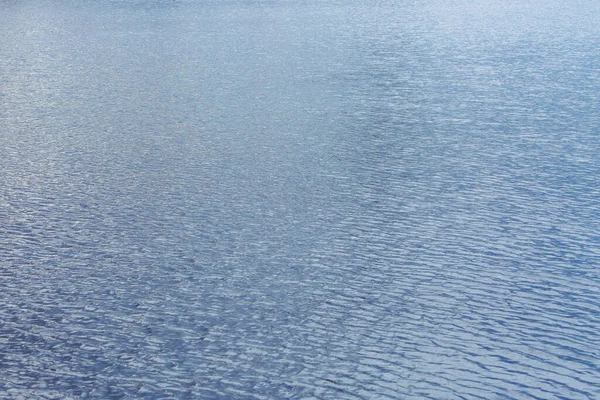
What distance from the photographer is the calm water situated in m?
11.4

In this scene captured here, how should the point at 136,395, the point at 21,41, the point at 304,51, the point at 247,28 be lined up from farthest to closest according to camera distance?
the point at 247,28 → the point at 21,41 → the point at 304,51 → the point at 136,395

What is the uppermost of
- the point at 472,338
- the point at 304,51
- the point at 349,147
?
the point at 304,51

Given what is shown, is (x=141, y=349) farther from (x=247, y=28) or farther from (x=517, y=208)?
(x=247, y=28)

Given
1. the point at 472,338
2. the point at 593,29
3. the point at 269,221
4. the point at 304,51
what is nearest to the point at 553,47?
the point at 593,29

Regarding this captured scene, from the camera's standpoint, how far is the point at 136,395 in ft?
35.0

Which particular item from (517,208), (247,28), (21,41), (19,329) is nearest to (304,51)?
A: (247,28)

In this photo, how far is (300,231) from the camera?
1659 cm

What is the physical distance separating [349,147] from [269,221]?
253 inches

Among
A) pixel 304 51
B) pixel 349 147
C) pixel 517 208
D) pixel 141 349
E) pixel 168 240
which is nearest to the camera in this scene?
pixel 141 349

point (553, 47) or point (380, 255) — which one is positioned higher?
point (553, 47)

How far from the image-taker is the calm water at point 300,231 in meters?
11.4

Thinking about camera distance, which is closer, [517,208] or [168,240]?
[168,240]

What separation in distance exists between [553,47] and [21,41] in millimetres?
29871

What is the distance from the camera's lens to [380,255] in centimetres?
1523
